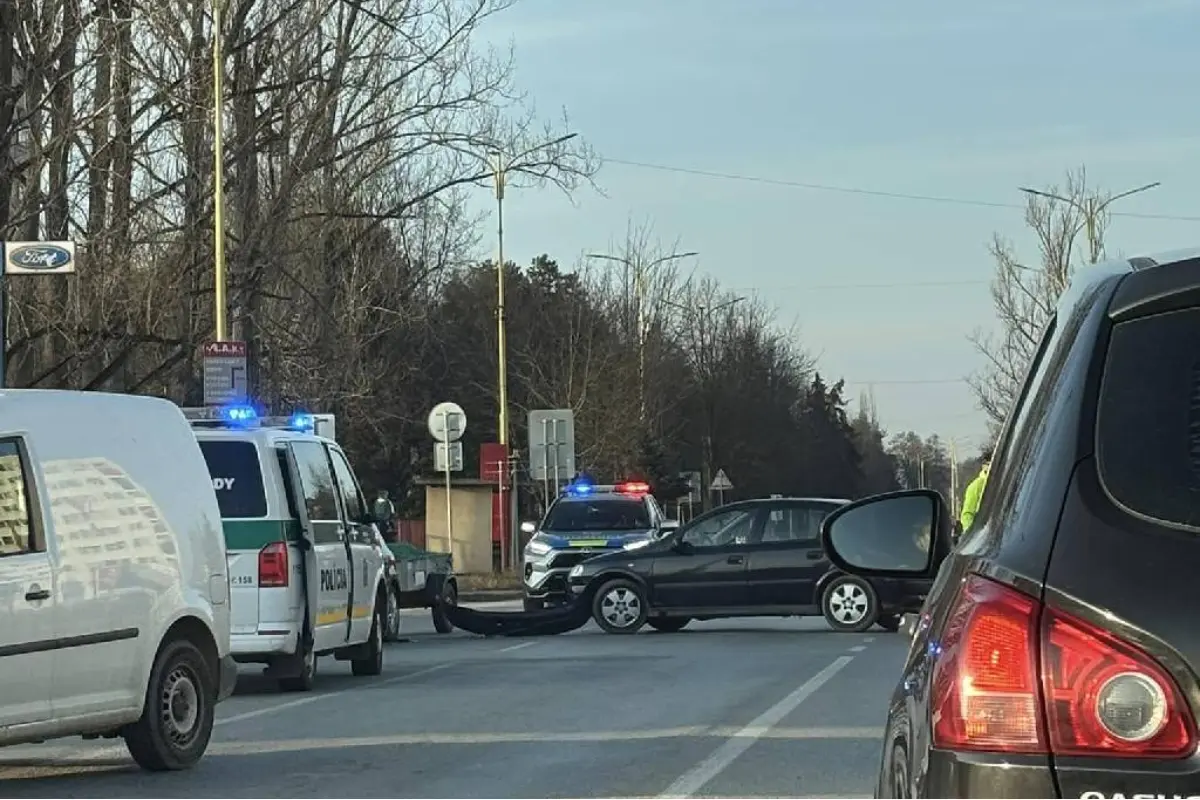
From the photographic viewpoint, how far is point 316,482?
48.7 ft

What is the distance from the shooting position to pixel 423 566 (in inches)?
881

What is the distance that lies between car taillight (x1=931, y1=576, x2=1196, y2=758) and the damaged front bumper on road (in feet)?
61.3

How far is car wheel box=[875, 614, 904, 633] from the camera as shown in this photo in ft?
71.4

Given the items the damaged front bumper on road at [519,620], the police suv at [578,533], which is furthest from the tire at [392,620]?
the police suv at [578,533]

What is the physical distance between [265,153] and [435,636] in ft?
32.5

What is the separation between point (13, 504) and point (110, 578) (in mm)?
676

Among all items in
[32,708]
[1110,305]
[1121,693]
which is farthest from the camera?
[32,708]

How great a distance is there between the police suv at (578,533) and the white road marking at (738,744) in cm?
1088

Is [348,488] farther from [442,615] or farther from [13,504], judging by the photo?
[13,504]

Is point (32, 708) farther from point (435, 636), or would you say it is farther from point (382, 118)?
point (382, 118)

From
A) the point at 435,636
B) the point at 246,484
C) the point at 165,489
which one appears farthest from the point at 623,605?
the point at 165,489

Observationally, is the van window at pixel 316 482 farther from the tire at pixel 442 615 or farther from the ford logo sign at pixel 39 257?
the tire at pixel 442 615

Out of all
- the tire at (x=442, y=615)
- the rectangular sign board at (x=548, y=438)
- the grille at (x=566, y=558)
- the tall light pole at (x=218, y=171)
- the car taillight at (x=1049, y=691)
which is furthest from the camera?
the rectangular sign board at (x=548, y=438)

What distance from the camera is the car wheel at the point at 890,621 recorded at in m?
21.8
